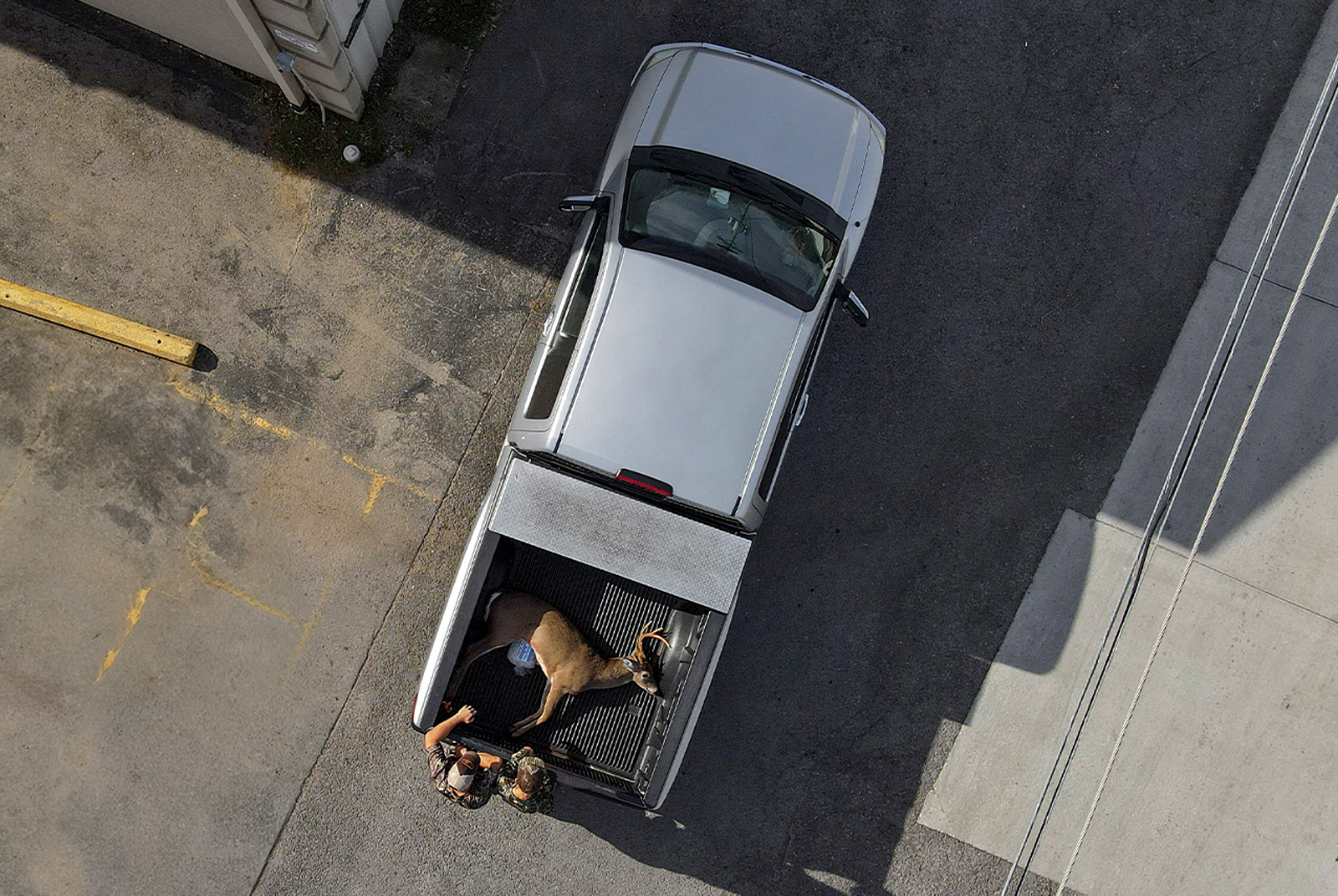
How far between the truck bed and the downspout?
12.3 feet

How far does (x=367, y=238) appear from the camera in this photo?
6.10m

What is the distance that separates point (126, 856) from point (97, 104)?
5.82 m

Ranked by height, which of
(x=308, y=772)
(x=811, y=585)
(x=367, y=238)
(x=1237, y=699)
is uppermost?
(x=367, y=238)

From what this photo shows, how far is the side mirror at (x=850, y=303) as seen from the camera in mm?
5418

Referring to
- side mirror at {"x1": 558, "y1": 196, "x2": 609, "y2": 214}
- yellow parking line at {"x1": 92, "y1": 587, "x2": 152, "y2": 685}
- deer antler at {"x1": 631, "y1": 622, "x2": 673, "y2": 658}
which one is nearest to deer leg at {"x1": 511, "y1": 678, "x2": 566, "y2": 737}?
deer antler at {"x1": 631, "y1": 622, "x2": 673, "y2": 658}

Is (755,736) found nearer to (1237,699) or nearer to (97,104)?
(1237,699)

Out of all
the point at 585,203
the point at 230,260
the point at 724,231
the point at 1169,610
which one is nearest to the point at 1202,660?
the point at 1169,610

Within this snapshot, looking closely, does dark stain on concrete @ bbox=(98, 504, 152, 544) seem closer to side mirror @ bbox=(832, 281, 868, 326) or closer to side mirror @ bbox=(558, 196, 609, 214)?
side mirror @ bbox=(558, 196, 609, 214)

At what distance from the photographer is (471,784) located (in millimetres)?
5293

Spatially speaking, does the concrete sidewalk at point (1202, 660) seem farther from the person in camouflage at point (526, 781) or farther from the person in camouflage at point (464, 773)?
the person in camouflage at point (464, 773)

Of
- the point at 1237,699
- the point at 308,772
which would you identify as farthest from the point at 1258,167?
the point at 308,772

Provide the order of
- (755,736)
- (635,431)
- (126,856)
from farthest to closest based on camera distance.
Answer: (755,736), (126,856), (635,431)

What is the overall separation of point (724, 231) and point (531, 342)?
1.87 m

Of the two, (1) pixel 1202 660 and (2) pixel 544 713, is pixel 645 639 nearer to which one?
(2) pixel 544 713
